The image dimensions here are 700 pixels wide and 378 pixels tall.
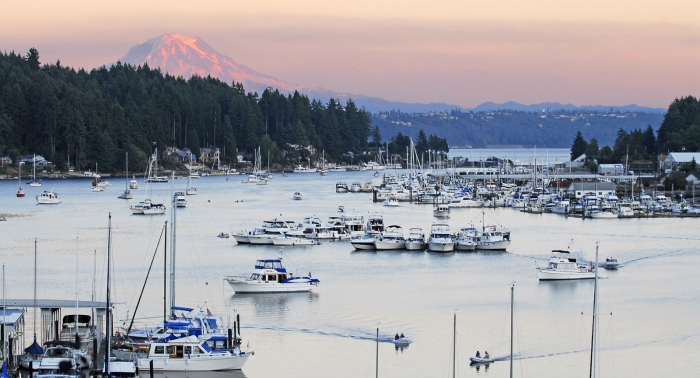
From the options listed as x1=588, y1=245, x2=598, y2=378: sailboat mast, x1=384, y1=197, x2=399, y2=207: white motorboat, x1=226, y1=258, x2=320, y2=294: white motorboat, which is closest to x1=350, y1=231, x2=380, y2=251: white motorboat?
x1=226, y1=258, x2=320, y2=294: white motorboat

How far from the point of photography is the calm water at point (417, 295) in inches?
868

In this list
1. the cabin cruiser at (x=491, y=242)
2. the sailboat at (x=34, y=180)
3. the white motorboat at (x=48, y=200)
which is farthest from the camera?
the sailboat at (x=34, y=180)

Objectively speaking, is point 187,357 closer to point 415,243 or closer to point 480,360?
point 480,360

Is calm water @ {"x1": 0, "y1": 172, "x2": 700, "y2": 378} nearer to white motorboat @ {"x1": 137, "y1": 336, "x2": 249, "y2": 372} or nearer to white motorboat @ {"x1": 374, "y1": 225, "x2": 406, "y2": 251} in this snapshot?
white motorboat @ {"x1": 137, "y1": 336, "x2": 249, "y2": 372}

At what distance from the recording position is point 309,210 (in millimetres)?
60688

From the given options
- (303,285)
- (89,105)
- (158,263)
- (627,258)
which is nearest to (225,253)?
(158,263)

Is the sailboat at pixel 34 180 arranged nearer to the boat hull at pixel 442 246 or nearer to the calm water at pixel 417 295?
the calm water at pixel 417 295

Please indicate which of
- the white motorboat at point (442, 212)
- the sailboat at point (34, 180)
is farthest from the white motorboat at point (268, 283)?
the sailboat at point (34, 180)

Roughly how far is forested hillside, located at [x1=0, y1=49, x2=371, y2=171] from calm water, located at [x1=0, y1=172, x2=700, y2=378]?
49908 mm

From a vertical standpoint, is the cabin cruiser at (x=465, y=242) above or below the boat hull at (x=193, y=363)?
above

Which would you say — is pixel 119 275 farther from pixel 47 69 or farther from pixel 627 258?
pixel 47 69

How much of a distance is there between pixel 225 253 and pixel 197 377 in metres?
19.6

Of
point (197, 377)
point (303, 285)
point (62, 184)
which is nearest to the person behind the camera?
point (197, 377)

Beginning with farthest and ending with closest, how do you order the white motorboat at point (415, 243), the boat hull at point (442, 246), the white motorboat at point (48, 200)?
the white motorboat at point (48, 200) < the white motorboat at point (415, 243) < the boat hull at point (442, 246)
